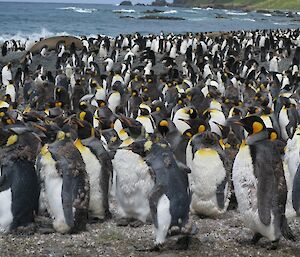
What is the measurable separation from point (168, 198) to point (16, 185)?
1.58m

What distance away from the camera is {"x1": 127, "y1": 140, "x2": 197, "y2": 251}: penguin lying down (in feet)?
16.9

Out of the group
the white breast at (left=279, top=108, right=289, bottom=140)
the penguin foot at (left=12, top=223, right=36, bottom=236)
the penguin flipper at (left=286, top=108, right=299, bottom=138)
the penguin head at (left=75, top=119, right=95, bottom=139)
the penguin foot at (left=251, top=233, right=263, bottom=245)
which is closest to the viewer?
the penguin foot at (left=251, top=233, right=263, bottom=245)

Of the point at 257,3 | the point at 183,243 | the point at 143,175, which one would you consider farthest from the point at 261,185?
the point at 257,3

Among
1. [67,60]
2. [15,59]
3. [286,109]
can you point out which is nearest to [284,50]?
[67,60]

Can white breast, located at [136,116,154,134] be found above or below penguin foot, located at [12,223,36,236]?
above

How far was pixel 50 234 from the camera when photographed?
18.4 feet

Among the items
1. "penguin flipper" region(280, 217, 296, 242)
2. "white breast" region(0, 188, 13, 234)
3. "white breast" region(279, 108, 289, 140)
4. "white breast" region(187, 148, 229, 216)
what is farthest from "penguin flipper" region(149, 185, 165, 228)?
"white breast" region(279, 108, 289, 140)

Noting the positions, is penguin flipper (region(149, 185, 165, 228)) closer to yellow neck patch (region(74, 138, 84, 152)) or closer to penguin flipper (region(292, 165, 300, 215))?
yellow neck patch (region(74, 138, 84, 152))

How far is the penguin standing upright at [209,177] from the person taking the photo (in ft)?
20.3

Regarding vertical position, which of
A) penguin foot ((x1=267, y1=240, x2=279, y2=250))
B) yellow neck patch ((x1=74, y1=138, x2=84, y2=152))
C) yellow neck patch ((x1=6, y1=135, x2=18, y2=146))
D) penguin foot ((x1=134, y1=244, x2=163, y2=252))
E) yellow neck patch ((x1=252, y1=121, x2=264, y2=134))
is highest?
yellow neck patch ((x1=252, y1=121, x2=264, y2=134))

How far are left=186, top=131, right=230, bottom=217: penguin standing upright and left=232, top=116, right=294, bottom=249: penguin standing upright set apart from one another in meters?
0.85

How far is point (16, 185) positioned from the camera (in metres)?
5.55

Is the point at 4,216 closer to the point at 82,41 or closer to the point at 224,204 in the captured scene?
the point at 224,204

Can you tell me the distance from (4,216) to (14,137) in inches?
32.2
